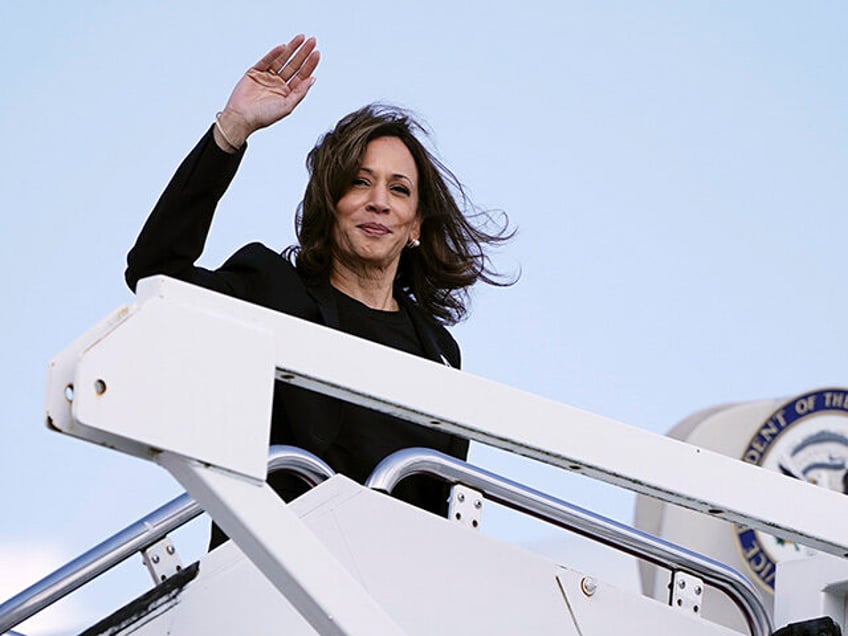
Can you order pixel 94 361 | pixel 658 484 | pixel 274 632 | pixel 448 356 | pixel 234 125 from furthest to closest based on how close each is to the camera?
pixel 448 356, pixel 234 125, pixel 274 632, pixel 658 484, pixel 94 361

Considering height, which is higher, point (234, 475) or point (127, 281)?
Answer: point (127, 281)

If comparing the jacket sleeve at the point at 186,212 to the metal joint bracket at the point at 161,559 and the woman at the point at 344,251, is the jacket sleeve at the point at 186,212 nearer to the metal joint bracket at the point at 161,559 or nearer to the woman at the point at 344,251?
the woman at the point at 344,251

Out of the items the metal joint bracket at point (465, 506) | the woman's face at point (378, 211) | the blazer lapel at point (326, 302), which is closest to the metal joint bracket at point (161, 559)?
the metal joint bracket at point (465, 506)

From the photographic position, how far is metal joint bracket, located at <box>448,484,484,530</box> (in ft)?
11.3

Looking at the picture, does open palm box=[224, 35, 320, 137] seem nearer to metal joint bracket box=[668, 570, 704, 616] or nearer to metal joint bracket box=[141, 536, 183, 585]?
metal joint bracket box=[141, 536, 183, 585]

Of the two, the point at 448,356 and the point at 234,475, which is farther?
the point at 448,356

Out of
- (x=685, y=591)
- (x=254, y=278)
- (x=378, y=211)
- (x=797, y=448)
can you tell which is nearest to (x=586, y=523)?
(x=685, y=591)

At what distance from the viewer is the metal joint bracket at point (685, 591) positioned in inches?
146

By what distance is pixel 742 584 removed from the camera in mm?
3746

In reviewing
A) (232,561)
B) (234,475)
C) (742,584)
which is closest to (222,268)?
(232,561)

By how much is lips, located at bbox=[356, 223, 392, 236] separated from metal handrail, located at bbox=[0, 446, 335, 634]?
1.07 meters

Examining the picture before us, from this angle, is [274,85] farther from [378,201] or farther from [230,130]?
[378,201]

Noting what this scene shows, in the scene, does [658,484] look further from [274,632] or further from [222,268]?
[222,268]

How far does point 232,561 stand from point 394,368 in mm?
753
